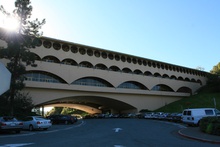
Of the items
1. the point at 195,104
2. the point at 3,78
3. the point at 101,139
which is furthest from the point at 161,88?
the point at 3,78

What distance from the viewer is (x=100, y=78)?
182ft

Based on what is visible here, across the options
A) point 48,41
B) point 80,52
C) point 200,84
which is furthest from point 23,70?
point 200,84

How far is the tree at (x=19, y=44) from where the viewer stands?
29500 millimetres

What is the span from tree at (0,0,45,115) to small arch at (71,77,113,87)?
20.4 meters

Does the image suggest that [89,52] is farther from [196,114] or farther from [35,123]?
[196,114]

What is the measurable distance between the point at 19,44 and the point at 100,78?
27.1m

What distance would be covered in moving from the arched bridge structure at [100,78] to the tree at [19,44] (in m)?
13.2

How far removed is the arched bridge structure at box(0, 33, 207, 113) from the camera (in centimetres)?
4734

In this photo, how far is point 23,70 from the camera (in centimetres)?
3011

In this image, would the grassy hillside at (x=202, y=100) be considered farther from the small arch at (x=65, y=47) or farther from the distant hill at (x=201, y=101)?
the small arch at (x=65, y=47)

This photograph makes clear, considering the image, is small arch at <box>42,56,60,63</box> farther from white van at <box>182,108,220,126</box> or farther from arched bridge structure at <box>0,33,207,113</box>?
white van at <box>182,108,220,126</box>

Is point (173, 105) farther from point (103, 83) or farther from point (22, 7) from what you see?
point (22, 7)

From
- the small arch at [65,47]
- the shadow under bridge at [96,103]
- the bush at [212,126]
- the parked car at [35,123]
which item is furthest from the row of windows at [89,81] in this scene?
the bush at [212,126]

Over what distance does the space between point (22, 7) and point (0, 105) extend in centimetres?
1473
